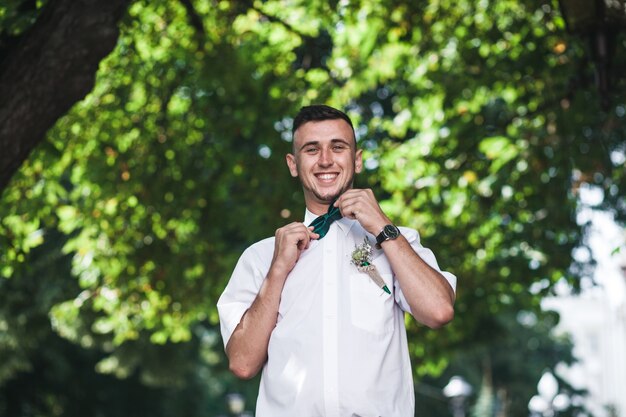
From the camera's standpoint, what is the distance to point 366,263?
340 cm

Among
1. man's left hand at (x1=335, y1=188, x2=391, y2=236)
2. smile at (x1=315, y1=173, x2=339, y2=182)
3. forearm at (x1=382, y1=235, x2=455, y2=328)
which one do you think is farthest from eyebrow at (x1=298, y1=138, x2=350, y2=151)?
forearm at (x1=382, y1=235, x2=455, y2=328)

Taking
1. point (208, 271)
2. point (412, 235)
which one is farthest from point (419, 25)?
point (412, 235)

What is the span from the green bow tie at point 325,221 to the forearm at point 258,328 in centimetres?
23

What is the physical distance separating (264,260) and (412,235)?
1.79ft

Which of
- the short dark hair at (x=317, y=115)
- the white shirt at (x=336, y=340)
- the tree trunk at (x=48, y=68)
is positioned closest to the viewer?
the white shirt at (x=336, y=340)

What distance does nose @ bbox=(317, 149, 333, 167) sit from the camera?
353 centimetres

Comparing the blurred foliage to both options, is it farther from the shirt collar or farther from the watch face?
the watch face

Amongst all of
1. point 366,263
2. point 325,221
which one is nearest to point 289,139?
point 325,221

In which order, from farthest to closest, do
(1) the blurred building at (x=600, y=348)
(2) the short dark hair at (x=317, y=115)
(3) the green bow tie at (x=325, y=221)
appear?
(1) the blurred building at (x=600, y=348) < (2) the short dark hair at (x=317, y=115) < (3) the green bow tie at (x=325, y=221)

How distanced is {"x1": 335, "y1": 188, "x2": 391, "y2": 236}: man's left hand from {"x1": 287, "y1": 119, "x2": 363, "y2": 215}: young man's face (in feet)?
0.46

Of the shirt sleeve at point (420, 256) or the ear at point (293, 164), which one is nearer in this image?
the shirt sleeve at point (420, 256)

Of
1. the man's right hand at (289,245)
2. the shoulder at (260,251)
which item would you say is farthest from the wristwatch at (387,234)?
Result: the shoulder at (260,251)

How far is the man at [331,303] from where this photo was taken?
3193mm

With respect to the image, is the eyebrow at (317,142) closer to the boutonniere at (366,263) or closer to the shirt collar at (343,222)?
the shirt collar at (343,222)
